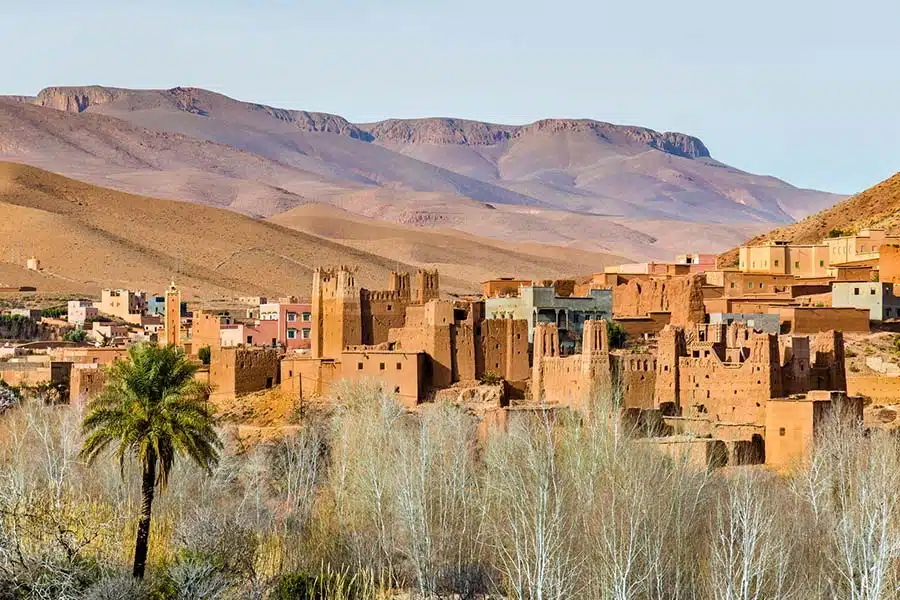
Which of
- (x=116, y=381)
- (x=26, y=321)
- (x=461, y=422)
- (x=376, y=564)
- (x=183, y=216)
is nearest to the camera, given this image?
(x=116, y=381)

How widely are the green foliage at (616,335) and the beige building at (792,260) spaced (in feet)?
52.2

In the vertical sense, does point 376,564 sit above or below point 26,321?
below

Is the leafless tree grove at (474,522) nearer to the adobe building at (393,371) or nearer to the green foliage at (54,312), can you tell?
the adobe building at (393,371)

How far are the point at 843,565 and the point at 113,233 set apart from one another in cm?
11194

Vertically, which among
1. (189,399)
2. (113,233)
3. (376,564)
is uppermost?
(113,233)

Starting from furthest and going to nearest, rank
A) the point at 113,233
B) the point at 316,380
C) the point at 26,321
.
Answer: the point at 113,233 < the point at 26,321 < the point at 316,380

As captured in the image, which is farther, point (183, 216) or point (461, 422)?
point (183, 216)

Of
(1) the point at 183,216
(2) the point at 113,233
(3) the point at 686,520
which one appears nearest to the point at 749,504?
(3) the point at 686,520

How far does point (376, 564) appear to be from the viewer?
3875cm

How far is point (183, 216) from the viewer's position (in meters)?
162

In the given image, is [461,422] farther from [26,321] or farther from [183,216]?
[183,216]

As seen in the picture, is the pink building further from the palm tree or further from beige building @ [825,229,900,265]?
the palm tree

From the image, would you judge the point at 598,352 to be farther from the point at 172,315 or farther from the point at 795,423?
the point at 172,315

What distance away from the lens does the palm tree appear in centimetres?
3450
